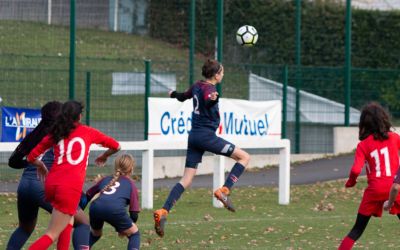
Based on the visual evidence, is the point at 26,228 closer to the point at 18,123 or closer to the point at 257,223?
the point at 257,223

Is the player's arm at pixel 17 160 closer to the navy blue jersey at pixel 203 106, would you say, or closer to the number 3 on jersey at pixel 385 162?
the navy blue jersey at pixel 203 106

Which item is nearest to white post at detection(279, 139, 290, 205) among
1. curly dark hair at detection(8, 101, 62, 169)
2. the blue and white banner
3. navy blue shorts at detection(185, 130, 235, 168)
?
navy blue shorts at detection(185, 130, 235, 168)

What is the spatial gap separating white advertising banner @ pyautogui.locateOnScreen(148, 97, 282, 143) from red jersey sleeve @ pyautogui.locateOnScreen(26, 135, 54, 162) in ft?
24.1

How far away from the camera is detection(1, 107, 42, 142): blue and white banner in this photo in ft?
60.1

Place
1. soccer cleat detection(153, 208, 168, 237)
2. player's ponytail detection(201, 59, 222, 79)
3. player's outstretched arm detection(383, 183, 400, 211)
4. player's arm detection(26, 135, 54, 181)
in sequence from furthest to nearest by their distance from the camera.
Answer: player's ponytail detection(201, 59, 222, 79), soccer cleat detection(153, 208, 168, 237), player's outstretched arm detection(383, 183, 400, 211), player's arm detection(26, 135, 54, 181)

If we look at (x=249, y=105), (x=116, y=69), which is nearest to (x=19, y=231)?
(x=249, y=105)

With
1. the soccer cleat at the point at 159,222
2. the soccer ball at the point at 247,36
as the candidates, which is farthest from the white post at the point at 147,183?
the soccer cleat at the point at 159,222

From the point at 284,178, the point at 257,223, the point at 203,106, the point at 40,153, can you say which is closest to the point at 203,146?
the point at 203,106

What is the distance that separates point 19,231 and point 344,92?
15.2m

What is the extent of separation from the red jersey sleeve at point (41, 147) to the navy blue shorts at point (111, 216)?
1001 millimetres

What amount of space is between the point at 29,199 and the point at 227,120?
27.3 feet

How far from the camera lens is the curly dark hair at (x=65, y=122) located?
32.2 ft

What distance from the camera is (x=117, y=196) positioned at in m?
10.7

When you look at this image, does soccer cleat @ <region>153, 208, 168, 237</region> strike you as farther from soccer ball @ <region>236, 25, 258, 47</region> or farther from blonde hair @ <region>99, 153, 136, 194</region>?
soccer ball @ <region>236, 25, 258, 47</region>
